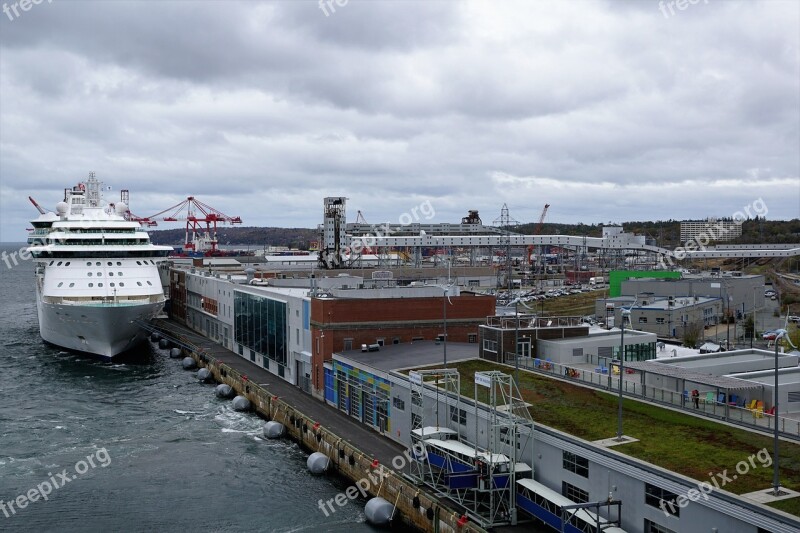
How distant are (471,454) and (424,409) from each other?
5.32 meters

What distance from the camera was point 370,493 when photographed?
96.6ft

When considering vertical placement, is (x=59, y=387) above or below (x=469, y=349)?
below

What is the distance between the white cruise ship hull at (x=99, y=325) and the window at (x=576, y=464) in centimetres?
4414

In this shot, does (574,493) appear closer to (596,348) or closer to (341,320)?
(596,348)

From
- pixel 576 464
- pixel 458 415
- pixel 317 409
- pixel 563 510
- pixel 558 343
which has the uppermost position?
pixel 558 343

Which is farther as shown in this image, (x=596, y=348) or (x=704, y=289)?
(x=704, y=289)

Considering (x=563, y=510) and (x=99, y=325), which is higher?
(x=99, y=325)

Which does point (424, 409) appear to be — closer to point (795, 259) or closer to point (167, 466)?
point (167, 466)

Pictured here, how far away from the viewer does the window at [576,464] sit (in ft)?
73.4

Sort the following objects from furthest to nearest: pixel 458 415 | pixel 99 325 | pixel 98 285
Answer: pixel 98 285 → pixel 99 325 → pixel 458 415

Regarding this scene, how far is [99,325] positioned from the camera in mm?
59250

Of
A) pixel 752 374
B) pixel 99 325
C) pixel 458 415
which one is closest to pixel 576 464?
pixel 458 415

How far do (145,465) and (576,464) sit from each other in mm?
20873

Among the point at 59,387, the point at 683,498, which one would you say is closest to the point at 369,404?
the point at 683,498
